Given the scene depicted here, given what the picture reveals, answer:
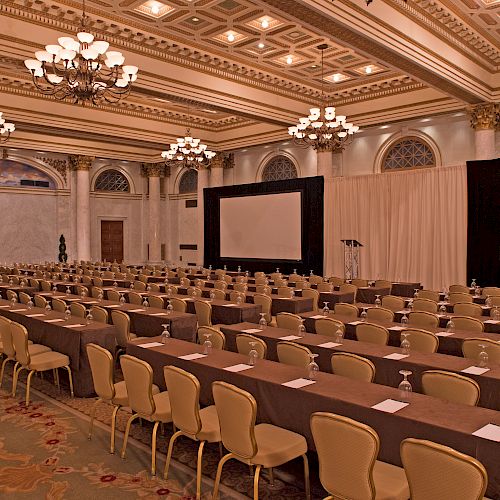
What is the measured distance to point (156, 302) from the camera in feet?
30.1

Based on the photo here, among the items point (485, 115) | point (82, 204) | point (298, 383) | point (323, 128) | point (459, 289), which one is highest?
point (485, 115)

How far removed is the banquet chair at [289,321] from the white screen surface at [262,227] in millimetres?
10580

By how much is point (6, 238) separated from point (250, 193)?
396 inches

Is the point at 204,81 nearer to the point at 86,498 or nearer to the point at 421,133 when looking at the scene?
the point at 421,133

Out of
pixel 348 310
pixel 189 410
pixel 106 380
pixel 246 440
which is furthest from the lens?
pixel 348 310

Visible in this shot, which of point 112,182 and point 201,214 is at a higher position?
→ point 112,182

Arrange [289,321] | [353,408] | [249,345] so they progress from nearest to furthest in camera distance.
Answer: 1. [353,408]
2. [249,345]
3. [289,321]

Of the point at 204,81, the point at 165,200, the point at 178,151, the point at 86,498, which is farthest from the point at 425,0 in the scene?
the point at 165,200

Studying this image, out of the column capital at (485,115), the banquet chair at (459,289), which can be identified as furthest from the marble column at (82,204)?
the banquet chair at (459,289)

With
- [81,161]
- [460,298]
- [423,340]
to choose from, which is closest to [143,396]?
[423,340]

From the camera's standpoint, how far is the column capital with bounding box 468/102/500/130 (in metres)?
13.8

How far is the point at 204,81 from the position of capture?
13.3 metres

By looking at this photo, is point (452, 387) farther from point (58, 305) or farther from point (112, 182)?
point (112, 182)

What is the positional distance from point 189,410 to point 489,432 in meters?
1.94
